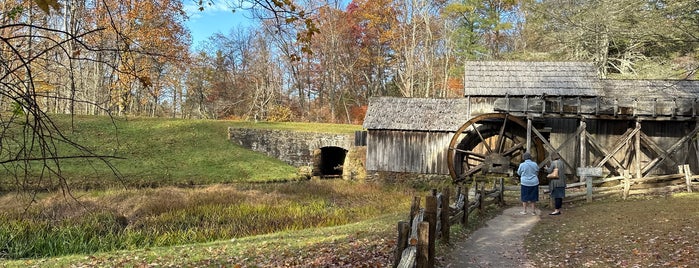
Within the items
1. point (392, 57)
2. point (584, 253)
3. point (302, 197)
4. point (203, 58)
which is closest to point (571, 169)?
point (302, 197)

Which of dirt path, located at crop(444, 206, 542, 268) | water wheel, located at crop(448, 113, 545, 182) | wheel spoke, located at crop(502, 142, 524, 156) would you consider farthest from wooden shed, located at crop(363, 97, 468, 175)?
dirt path, located at crop(444, 206, 542, 268)

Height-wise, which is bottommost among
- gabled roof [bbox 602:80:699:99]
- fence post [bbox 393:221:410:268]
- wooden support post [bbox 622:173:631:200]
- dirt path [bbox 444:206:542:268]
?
dirt path [bbox 444:206:542:268]

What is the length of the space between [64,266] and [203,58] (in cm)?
3798

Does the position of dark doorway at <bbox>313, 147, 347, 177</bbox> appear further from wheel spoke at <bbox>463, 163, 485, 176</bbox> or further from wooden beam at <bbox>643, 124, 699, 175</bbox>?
wooden beam at <bbox>643, 124, 699, 175</bbox>

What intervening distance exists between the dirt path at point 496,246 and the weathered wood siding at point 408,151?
10.7 metres

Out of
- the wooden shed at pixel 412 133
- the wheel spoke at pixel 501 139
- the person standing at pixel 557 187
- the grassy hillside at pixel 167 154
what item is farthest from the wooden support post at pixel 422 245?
the grassy hillside at pixel 167 154

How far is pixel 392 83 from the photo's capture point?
137ft

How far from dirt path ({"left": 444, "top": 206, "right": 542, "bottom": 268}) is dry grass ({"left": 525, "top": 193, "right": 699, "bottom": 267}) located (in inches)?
9.6

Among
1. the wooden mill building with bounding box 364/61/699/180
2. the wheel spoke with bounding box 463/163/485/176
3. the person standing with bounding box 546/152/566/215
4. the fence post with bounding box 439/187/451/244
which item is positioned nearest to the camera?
the fence post with bounding box 439/187/451/244

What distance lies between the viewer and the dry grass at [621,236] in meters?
7.14

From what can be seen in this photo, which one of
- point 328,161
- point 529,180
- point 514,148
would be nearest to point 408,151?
point 514,148

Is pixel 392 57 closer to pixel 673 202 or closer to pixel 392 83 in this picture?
pixel 392 83

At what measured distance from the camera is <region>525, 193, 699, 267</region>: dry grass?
714cm

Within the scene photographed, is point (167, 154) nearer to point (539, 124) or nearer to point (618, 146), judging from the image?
point (539, 124)
